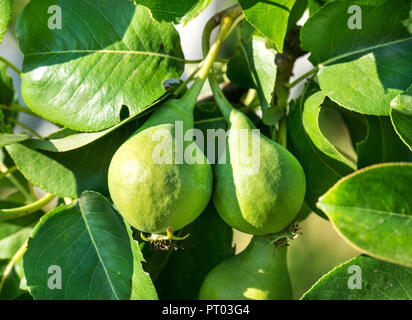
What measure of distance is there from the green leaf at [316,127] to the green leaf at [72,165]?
0.35 metres

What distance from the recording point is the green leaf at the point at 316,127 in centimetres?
90

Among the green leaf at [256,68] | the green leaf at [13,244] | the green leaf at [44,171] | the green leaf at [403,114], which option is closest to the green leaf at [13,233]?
the green leaf at [13,244]

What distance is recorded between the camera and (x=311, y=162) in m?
0.97

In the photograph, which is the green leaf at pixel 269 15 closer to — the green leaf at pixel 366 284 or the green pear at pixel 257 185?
the green pear at pixel 257 185

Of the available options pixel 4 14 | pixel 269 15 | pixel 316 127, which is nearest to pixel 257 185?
pixel 316 127

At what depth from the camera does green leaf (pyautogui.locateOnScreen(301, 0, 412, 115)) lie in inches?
35.0

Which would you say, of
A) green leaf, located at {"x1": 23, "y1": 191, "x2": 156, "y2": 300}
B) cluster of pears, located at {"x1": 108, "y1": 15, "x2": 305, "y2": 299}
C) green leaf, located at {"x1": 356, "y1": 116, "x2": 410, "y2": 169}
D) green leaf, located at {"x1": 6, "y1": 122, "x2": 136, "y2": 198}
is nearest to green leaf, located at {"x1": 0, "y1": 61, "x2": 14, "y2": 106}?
green leaf, located at {"x1": 6, "y1": 122, "x2": 136, "y2": 198}

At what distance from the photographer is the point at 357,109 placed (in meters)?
0.89

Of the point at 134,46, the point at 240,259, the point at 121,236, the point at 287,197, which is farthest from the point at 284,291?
→ the point at 134,46

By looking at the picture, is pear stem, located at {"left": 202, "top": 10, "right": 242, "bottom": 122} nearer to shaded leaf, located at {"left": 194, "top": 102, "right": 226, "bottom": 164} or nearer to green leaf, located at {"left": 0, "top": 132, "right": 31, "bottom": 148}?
shaded leaf, located at {"left": 194, "top": 102, "right": 226, "bottom": 164}

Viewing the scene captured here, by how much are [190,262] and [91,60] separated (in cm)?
50

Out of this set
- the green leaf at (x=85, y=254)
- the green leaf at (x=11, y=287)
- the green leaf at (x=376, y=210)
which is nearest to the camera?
the green leaf at (x=376, y=210)

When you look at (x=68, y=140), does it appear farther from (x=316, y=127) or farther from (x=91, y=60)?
(x=316, y=127)

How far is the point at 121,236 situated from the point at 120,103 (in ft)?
0.83
